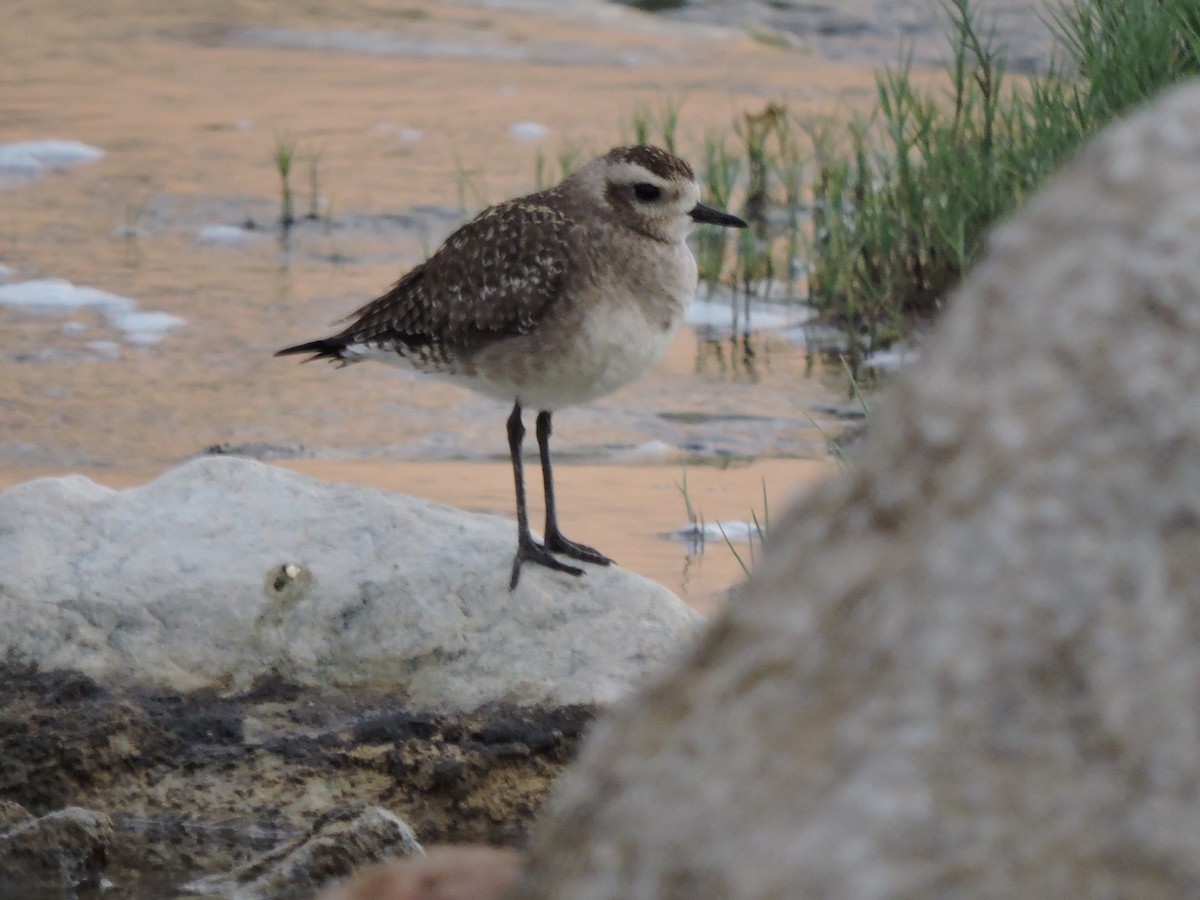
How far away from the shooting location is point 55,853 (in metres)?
4.45

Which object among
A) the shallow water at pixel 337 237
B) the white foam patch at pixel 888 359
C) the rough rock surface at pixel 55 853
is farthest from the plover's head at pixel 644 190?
the white foam patch at pixel 888 359

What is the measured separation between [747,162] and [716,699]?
10.4m

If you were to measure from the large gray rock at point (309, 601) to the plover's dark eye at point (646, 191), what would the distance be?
3.47 ft

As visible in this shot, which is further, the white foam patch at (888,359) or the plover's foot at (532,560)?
the white foam patch at (888,359)

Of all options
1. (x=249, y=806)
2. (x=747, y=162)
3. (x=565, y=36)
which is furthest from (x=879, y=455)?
(x=565, y=36)

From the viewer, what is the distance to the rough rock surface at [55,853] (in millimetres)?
4406

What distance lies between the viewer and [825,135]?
10.4 m

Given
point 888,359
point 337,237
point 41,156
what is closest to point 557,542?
point 888,359

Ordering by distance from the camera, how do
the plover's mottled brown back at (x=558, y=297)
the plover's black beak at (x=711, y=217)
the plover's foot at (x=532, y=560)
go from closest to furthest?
1. the plover's foot at (x=532, y=560)
2. the plover's mottled brown back at (x=558, y=297)
3. the plover's black beak at (x=711, y=217)

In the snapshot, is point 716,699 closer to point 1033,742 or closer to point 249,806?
point 1033,742

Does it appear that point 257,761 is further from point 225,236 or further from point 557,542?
point 225,236

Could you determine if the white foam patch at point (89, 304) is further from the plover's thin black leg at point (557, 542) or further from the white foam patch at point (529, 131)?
the white foam patch at point (529, 131)

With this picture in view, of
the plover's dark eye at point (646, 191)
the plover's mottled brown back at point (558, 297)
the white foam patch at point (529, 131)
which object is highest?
the plover's dark eye at point (646, 191)

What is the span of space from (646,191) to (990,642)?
387 cm
